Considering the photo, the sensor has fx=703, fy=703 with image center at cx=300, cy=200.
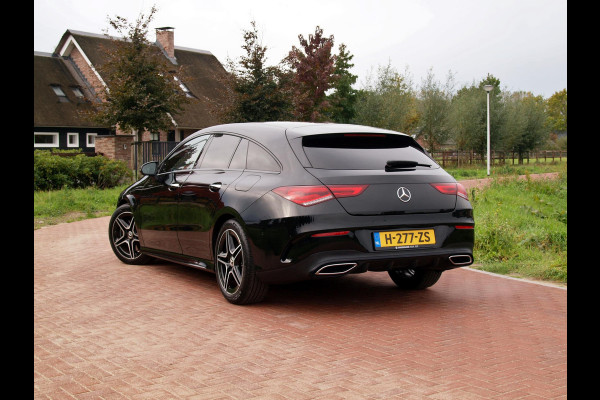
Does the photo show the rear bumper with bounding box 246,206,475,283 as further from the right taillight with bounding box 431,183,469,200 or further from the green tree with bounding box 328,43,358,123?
the green tree with bounding box 328,43,358,123

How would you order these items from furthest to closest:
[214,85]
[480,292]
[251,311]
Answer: [214,85]
[480,292]
[251,311]

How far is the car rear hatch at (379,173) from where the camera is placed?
19.6 ft

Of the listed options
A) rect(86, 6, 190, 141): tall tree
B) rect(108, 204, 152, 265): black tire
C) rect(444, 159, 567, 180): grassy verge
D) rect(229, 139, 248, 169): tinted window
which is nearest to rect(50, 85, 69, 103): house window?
rect(86, 6, 190, 141): tall tree

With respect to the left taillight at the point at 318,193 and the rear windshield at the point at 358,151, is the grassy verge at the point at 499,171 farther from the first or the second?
the left taillight at the point at 318,193

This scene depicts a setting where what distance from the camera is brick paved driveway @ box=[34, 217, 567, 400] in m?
4.23

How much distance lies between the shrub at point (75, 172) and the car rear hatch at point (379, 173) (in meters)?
14.5

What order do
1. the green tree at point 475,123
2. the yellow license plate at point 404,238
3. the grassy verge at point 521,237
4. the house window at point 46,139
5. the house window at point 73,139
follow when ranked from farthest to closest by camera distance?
the green tree at point 475,123 < the house window at point 73,139 < the house window at point 46,139 < the grassy verge at point 521,237 < the yellow license plate at point 404,238

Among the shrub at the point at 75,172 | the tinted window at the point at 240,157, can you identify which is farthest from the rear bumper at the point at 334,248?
the shrub at the point at 75,172

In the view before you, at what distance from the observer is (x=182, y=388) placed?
4191mm
